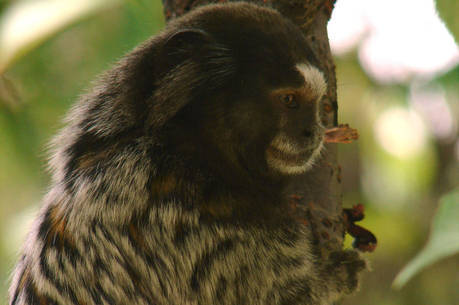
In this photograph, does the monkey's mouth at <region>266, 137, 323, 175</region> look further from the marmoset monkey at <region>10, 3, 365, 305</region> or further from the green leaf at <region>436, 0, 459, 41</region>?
the green leaf at <region>436, 0, 459, 41</region>

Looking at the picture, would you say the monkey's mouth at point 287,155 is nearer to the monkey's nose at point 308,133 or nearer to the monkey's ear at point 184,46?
the monkey's nose at point 308,133

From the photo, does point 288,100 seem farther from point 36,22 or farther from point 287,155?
point 36,22

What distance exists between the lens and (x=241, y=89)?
2359 millimetres

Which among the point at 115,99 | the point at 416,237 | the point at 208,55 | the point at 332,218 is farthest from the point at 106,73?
the point at 416,237

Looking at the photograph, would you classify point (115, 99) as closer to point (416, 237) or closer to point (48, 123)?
point (48, 123)

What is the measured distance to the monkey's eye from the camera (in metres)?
2.36

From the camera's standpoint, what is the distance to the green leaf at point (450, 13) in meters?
1.61

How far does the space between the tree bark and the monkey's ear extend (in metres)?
0.36

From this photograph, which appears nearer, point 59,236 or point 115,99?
point 59,236

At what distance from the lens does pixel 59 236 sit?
90.2 inches

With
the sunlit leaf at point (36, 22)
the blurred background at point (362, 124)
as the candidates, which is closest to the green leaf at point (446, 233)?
the blurred background at point (362, 124)

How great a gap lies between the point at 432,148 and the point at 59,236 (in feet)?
12.8

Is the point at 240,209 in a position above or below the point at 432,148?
above

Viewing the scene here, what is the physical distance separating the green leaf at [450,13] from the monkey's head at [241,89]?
781mm
